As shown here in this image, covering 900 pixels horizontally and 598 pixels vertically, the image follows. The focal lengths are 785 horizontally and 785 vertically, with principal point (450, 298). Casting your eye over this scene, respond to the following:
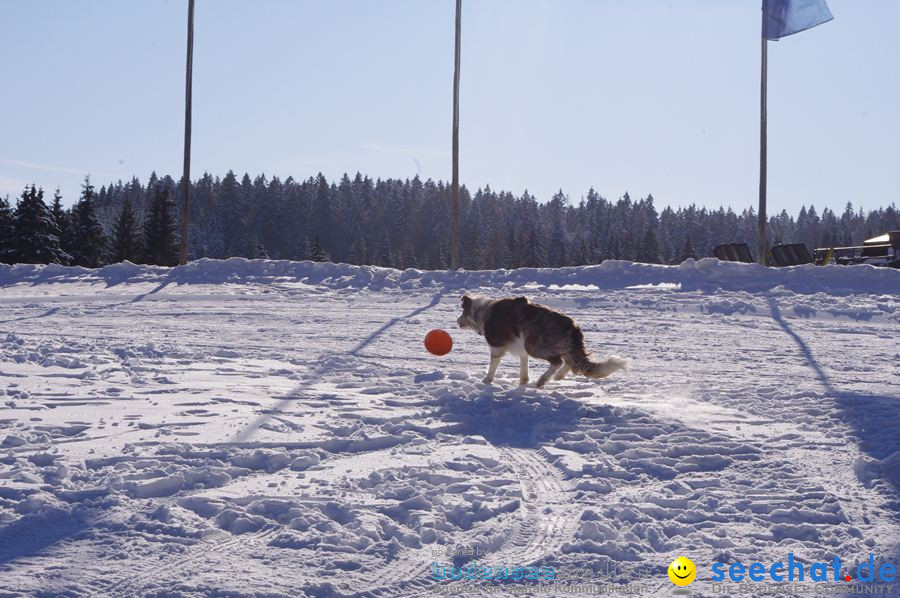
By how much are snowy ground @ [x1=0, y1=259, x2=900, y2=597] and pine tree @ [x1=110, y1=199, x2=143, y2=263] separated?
41.0 m

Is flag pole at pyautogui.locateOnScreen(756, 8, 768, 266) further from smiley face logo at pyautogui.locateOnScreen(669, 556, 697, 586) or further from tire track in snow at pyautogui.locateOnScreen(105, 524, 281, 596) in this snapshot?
tire track in snow at pyautogui.locateOnScreen(105, 524, 281, 596)

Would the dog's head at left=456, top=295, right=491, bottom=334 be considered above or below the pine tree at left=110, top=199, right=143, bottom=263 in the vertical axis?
below

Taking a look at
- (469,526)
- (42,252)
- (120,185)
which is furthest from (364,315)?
(120,185)

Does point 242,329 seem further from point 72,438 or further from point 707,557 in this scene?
point 707,557

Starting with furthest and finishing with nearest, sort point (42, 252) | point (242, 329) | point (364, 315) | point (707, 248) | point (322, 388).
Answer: point (707, 248) → point (42, 252) → point (364, 315) → point (242, 329) → point (322, 388)

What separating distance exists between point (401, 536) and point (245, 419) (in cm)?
304

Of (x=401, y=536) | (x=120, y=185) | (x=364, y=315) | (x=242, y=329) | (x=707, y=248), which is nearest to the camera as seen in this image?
(x=401, y=536)

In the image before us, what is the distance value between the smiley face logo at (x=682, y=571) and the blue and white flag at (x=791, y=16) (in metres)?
20.8

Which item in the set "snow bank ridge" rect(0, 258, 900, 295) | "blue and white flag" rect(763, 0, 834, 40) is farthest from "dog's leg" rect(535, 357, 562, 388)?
"blue and white flag" rect(763, 0, 834, 40)

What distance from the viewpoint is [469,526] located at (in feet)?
15.3

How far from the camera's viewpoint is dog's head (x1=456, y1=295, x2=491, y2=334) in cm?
989

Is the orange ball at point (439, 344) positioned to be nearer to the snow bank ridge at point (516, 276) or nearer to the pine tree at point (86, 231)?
the snow bank ridge at point (516, 276)

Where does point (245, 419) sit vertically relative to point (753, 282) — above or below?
below

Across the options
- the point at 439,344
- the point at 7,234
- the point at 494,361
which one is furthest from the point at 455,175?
the point at 7,234
